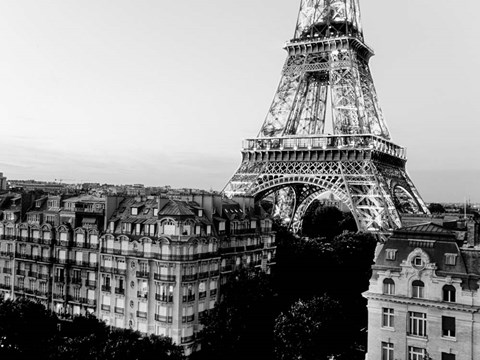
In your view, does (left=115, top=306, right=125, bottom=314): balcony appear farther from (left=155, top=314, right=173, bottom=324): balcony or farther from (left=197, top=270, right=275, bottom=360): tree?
(left=197, top=270, right=275, bottom=360): tree

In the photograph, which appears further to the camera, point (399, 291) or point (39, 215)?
point (39, 215)

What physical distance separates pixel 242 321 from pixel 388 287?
510 inches

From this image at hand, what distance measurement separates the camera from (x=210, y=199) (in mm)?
45250

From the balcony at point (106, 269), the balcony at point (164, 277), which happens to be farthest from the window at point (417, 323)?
the balcony at point (106, 269)

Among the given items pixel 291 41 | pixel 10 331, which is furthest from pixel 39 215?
pixel 291 41

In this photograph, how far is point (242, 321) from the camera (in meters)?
39.2

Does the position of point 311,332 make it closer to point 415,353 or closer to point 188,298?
point 415,353

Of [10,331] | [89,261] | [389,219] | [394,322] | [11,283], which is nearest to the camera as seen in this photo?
[394,322]

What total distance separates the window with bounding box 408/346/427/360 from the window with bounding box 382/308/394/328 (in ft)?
5.47

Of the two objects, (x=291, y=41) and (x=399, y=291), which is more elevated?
(x=291, y=41)

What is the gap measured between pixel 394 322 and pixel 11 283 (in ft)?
116

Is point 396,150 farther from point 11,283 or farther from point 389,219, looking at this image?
point 11,283

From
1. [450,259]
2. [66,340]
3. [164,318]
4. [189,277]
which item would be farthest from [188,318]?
[450,259]

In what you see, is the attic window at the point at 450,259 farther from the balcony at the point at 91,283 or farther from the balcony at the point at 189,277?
the balcony at the point at 91,283
